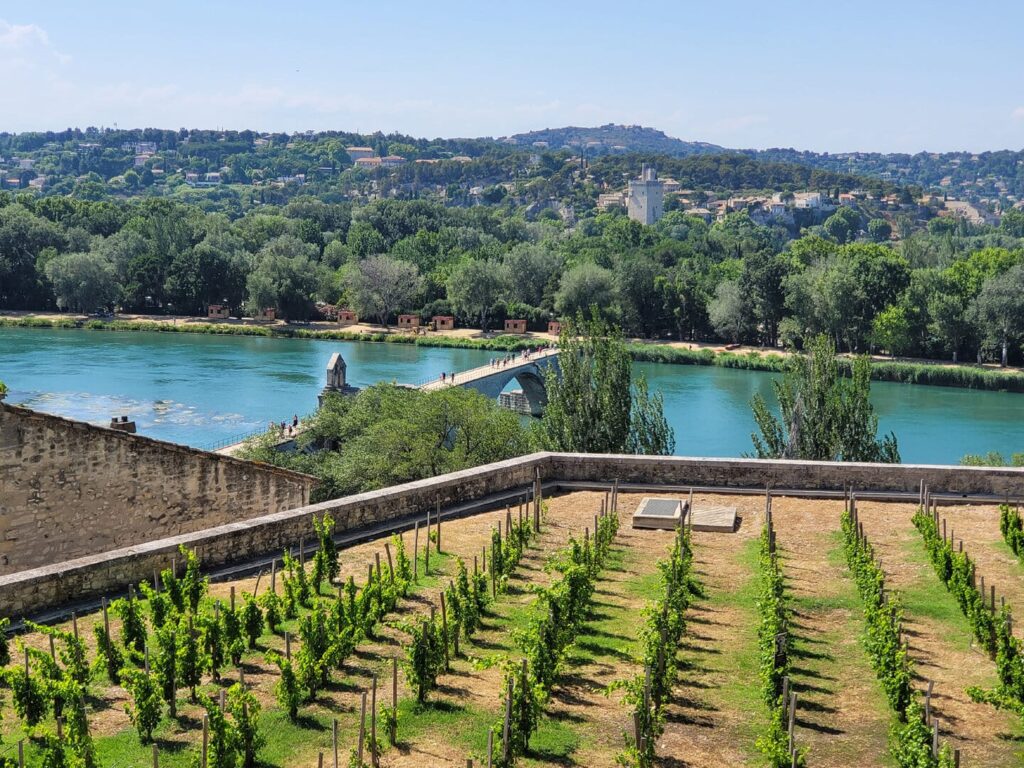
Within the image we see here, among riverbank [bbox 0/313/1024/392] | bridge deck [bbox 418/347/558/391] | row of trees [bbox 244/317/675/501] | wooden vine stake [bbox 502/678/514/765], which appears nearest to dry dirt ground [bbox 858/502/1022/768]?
wooden vine stake [bbox 502/678/514/765]

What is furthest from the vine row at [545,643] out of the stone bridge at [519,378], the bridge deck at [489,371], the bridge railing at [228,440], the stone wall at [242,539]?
the stone bridge at [519,378]

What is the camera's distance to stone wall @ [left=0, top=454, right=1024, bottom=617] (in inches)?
499

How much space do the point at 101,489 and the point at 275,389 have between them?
51440 millimetres

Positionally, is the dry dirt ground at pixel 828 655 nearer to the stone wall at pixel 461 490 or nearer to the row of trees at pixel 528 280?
the stone wall at pixel 461 490

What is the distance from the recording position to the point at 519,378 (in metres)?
68.3

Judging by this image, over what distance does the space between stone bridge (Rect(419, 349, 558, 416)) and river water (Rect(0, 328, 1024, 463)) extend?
3.81m

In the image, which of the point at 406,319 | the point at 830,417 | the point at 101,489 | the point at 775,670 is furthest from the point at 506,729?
the point at 406,319

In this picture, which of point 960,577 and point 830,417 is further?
point 830,417

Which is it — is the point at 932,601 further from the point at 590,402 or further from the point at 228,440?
the point at 228,440

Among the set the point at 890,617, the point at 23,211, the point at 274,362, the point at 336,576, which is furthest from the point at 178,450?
the point at 23,211

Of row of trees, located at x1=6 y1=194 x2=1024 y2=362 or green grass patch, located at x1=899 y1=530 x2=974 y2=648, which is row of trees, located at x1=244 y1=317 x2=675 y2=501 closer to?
green grass patch, located at x1=899 y1=530 x2=974 y2=648

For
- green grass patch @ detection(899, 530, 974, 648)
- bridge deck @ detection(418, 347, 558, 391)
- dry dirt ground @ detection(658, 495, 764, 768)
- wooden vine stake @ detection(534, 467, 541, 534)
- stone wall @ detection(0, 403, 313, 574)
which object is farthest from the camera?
bridge deck @ detection(418, 347, 558, 391)

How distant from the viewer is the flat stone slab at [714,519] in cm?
Answer: 1612

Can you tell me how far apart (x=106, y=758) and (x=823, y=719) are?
5.29 m
